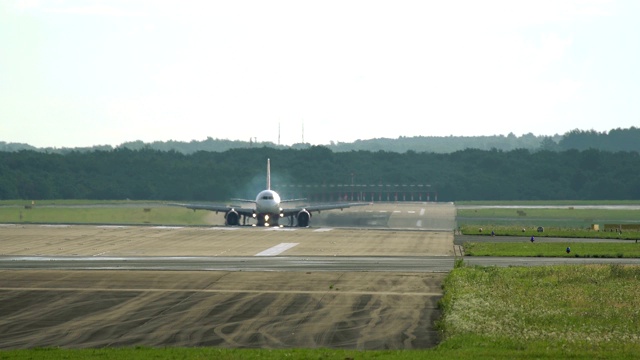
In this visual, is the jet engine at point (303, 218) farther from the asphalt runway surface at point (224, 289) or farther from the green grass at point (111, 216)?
the asphalt runway surface at point (224, 289)

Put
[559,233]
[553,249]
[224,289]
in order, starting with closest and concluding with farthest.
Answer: [224,289]
[553,249]
[559,233]

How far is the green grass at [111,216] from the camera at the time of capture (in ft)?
409

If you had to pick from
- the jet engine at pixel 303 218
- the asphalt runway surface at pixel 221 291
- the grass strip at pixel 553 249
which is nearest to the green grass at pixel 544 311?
the asphalt runway surface at pixel 221 291

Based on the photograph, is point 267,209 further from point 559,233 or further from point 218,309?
point 218,309

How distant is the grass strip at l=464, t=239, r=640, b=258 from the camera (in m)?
74.6

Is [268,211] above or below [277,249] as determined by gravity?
above

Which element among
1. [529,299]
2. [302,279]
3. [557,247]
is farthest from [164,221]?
[529,299]

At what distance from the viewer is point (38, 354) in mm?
33844

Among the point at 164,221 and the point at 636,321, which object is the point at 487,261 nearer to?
the point at 636,321

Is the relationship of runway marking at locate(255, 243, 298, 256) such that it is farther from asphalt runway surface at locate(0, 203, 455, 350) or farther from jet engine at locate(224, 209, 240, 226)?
jet engine at locate(224, 209, 240, 226)

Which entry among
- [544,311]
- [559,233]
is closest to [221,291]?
[544,311]

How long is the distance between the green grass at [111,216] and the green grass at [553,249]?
1979 inches

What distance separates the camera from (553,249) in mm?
79688

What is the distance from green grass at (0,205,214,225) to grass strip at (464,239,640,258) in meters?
50.1
